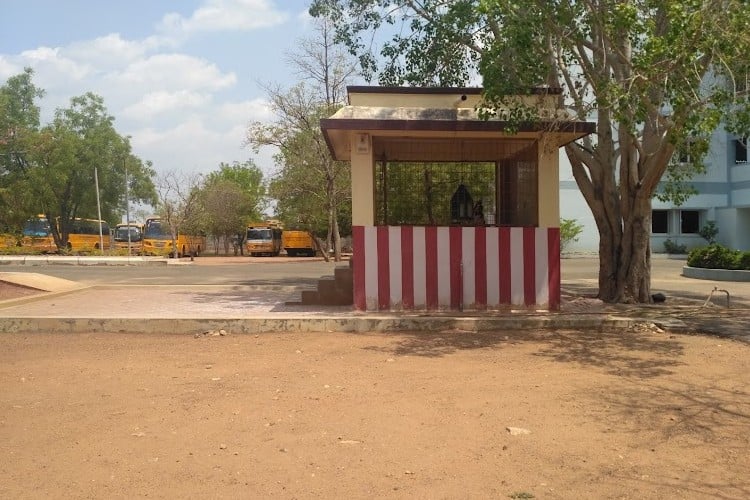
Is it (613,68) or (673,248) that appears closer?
(613,68)

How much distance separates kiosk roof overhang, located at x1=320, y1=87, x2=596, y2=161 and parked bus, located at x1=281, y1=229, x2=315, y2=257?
104ft

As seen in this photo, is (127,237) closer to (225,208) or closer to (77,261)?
(225,208)

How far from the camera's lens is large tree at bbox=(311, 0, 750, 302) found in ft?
23.8

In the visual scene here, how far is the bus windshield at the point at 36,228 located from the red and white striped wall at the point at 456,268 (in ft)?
108

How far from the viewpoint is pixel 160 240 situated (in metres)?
39.4

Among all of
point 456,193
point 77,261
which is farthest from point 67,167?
point 456,193

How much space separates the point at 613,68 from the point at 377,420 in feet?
25.4

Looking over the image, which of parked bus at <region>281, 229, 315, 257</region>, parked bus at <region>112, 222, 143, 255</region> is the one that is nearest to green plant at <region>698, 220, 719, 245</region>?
parked bus at <region>281, 229, 315, 257</region>

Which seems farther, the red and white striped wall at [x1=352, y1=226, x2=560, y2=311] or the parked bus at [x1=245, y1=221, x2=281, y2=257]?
the parked bus at [x1=245, y1=221, x2=281, y2=257]

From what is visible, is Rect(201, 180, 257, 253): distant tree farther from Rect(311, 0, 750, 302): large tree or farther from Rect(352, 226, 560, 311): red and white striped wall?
Rect(352, 226, 560, 311): red and white striped wall

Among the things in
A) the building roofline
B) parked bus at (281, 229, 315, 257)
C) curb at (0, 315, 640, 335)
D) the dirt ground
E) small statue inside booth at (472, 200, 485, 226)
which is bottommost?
the dirt ground

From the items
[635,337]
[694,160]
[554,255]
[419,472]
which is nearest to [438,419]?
[419,472]

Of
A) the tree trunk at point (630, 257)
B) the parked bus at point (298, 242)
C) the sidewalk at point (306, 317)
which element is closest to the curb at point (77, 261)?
the parked bus at point (298, 242)

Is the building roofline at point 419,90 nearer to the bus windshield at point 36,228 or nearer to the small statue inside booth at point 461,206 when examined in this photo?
the small statue inside booth at point 461,206
